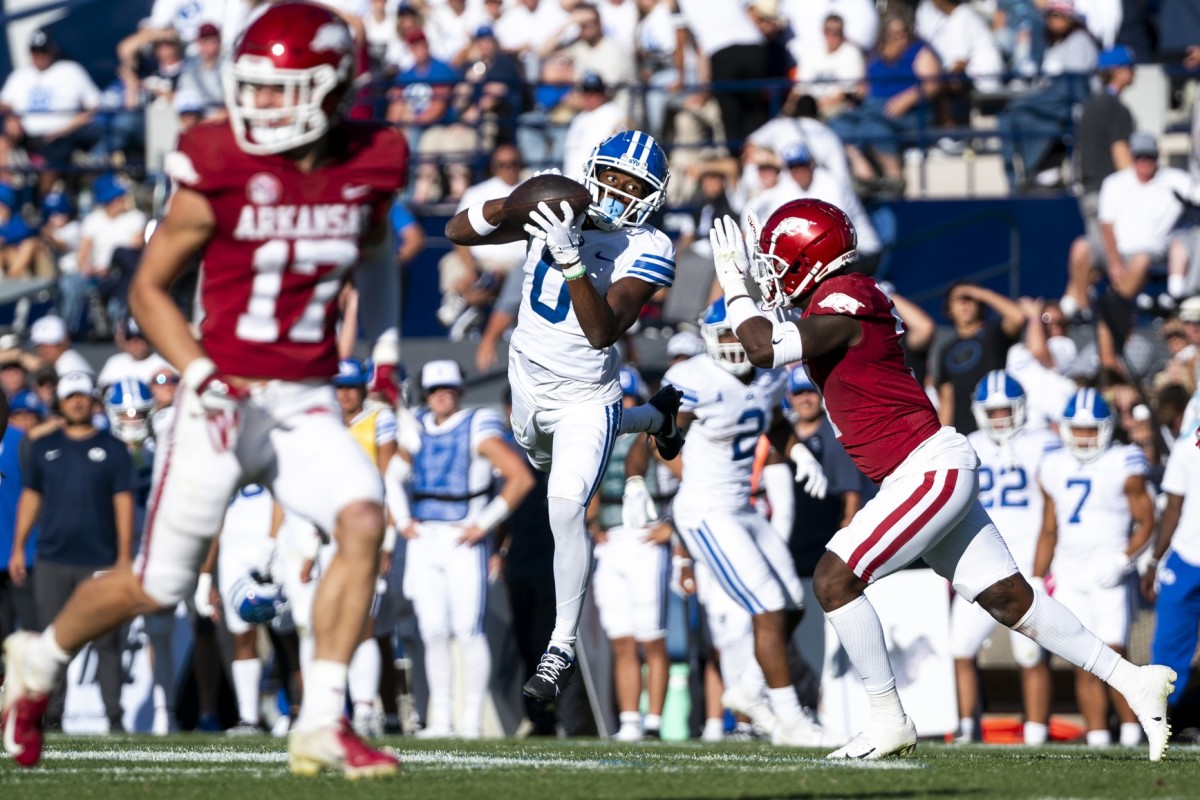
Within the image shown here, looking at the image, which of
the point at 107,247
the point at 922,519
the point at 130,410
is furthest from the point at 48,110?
the point at 922,519

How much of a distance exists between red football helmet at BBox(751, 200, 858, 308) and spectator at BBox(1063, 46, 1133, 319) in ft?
20.7

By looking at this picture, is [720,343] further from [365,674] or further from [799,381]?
[365,674]

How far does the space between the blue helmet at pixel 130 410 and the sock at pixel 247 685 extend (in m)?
1.61

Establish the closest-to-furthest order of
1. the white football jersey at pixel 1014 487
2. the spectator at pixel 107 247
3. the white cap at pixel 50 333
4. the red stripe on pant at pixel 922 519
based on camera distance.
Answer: the red stripe on pant at pixel 922 519
the white football jersey at pixel 1014 487
the white cap at pixel 50 333
the spectator at pixel 107 247

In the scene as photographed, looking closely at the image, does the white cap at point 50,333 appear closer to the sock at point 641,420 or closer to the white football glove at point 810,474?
the white football glove at point 810,474

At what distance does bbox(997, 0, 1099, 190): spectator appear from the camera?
14.0 metres

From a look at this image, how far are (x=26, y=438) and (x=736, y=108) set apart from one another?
5614 mm

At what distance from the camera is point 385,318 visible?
557cm

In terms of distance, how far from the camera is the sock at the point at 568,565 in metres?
7.29

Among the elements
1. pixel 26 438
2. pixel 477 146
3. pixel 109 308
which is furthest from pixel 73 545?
pixel 477 146

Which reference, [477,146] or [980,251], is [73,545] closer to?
[477,146]

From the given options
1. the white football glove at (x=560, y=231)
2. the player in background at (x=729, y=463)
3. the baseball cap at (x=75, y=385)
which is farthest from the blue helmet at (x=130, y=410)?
the white football glove at (x=560, y=231)

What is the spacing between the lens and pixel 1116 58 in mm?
13344

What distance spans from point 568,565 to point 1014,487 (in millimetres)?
4056
